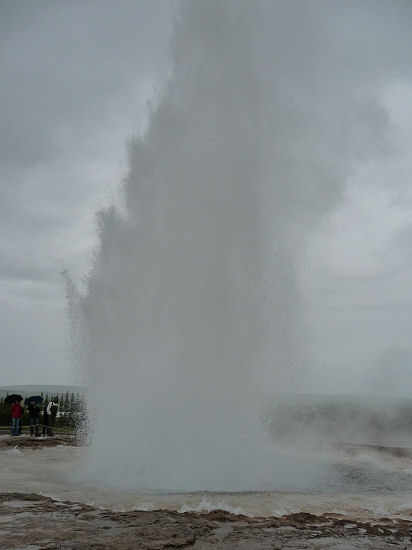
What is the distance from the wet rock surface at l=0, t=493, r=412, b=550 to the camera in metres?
7.05

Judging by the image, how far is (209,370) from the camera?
14.0m

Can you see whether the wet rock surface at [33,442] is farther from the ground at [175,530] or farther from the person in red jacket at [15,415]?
the ground at [175,530]

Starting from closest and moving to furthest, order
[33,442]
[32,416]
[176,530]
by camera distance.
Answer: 1. [176,530]
2. [33,442]
3. [32,416]

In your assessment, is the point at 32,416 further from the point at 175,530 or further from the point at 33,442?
the point at 175,530

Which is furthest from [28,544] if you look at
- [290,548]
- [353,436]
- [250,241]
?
[353,436]

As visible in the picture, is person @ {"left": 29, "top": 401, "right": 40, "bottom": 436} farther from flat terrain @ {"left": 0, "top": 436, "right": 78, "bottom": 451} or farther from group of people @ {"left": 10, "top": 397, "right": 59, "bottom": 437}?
flat terrain @ {"left": 0, "top": 436, "right": 78, "bottom": 451}

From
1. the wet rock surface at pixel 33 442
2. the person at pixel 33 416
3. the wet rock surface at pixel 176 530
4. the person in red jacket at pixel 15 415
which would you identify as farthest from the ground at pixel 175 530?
the person at pixel 33 416

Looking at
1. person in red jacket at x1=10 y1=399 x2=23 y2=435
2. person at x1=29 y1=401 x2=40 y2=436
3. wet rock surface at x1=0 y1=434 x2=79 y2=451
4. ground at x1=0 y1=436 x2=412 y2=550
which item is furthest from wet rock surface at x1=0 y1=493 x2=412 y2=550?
person at x1=29 y1=401 x2=40 y2=436

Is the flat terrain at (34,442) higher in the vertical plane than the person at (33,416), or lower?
lower

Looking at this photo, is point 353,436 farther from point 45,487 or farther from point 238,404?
point 45,487

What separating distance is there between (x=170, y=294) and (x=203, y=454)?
14.8 feet

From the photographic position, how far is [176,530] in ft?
25.1

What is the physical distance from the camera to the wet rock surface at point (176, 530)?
705 centimetres

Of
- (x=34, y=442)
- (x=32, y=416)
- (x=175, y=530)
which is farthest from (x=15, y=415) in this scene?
(x=175, y=530)
